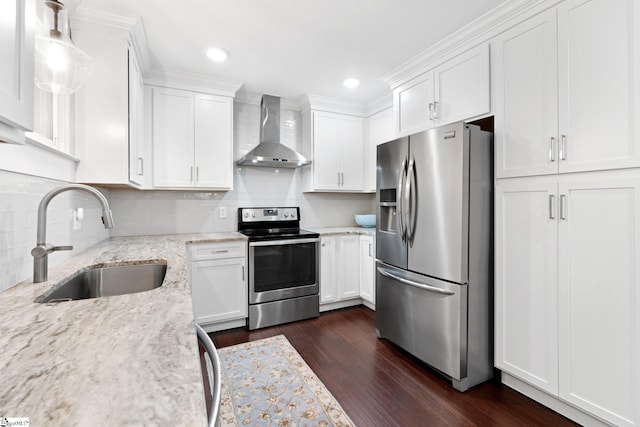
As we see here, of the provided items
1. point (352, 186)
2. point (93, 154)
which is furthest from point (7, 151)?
point (352, 186)

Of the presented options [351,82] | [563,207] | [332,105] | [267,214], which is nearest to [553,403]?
[563,207]

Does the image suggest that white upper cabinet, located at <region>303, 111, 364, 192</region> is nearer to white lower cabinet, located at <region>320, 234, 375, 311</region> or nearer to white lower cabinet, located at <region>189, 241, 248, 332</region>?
white lower cabinet, located at <region>320, 234, 375, 311</region>

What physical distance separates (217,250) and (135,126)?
1.21 meters

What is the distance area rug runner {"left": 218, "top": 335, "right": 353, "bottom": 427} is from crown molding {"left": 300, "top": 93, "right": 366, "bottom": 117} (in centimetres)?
257

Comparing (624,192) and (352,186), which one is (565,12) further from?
(352,186)

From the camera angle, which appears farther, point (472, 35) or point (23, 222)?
point (472, 35)

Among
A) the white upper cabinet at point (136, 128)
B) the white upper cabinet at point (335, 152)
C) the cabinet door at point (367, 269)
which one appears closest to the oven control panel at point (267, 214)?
the white upper cabinet at point (335, 152)

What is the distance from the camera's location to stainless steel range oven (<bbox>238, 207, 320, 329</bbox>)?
2.93 meters

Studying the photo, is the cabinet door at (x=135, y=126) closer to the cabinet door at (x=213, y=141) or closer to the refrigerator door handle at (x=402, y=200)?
the cabinet door at (x=213, y=141)

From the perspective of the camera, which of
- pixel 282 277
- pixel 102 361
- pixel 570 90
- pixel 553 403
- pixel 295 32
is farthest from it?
pixel 282 277

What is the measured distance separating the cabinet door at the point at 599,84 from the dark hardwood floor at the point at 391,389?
55.7 inches

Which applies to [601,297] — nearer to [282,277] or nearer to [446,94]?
[446,94]

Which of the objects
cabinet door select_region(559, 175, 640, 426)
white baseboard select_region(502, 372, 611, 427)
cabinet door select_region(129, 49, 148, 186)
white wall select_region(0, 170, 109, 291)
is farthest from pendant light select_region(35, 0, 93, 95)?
white baseboard select_region(502, 372, 611, 427)

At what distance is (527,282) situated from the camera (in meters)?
1.83
